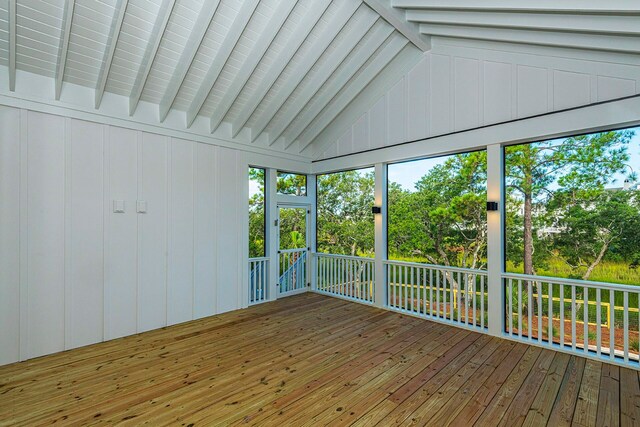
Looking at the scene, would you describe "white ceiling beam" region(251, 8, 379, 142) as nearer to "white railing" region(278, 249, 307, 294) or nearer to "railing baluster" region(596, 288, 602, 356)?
"white railing" region(278, 249, 307, 294)

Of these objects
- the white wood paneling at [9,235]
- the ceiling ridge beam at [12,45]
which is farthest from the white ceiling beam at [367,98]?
the white wood paneling at [9,235]

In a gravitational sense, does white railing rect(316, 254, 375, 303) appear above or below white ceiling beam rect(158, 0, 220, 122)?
below

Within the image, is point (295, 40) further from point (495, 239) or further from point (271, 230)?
point (495, 239)

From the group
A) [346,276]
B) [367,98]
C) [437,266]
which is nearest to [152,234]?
[346,276]

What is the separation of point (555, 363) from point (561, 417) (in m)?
1.16

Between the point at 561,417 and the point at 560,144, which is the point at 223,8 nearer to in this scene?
the point at 560,144

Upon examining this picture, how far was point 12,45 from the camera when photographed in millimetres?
3125

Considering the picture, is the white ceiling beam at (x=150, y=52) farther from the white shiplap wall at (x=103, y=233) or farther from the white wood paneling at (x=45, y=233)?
the white wood paneling at (x=45, y=233)

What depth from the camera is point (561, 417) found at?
2.48 metres

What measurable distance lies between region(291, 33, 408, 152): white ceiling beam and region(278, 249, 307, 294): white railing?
2.37 meters

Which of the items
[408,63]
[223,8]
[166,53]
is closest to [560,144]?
[408,63]

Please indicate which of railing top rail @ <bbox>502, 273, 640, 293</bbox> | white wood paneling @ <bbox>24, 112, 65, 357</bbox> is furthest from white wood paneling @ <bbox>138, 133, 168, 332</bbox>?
railing top rail @ <bbox>502, 273, 640, 293</bbox>

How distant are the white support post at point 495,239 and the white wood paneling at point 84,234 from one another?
5.30m

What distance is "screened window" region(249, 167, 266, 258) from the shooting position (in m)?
5.87
